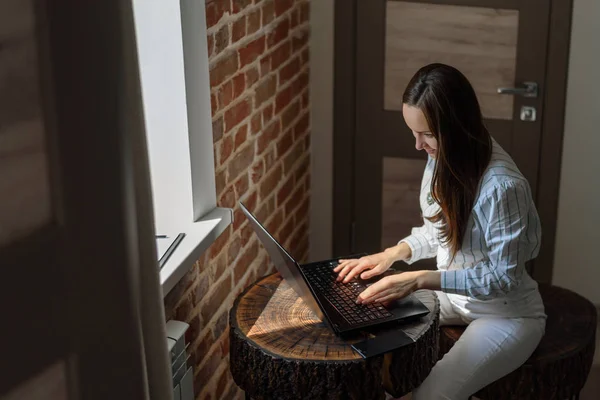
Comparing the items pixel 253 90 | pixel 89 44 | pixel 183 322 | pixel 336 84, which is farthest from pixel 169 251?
pixel 336 84

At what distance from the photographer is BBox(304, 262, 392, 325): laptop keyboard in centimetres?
207

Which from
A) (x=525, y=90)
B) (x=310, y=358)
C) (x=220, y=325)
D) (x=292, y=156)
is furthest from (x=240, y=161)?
(x=525, y=90)

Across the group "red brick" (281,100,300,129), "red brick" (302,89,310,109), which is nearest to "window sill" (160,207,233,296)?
"red brick" (281,100,300,129)

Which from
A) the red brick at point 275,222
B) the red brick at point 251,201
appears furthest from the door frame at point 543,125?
the red brick at point 251,201

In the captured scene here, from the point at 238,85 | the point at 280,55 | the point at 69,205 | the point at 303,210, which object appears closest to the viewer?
the point at 69,205

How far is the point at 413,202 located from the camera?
3539 millimetres

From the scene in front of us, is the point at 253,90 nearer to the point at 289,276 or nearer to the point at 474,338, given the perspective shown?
the point at 289,276

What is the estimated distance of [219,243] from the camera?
240 centimetres

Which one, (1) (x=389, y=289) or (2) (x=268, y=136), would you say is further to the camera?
(2) (x=268, y=136)

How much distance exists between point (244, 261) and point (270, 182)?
0.37 m

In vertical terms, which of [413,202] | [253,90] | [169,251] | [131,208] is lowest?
[413,202]

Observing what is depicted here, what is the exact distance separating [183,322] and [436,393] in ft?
2.24

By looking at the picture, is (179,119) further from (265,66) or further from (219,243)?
(265,66)

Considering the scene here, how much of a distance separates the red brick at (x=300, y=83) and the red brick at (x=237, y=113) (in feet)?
2.05
